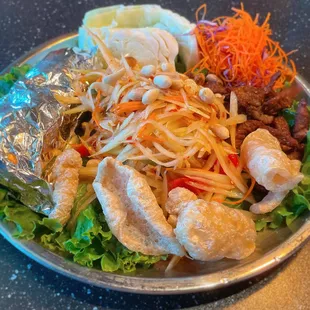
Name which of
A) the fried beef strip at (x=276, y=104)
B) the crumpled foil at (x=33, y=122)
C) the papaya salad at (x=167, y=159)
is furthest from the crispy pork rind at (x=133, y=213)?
the fried beef strip at (x=276, y=104)

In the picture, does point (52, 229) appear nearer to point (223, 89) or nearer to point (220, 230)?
point (220, 230)

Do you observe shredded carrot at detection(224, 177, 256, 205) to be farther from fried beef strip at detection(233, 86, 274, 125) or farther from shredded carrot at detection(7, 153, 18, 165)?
shredded carrot at detection(7, 153, 18, 165)

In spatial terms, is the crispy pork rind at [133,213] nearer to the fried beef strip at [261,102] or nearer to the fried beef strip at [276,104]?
the fried beef strip at [261,102]

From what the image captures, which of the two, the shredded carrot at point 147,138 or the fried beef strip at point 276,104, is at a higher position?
the shredded carrot at point 147,138

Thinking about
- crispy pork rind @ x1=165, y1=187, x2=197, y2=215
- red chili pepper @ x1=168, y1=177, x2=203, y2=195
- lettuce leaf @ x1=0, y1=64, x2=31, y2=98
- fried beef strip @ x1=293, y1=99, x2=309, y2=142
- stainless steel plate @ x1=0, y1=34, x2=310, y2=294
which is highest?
lettuce leaf @ x1=0, y1=64, x2=31, y2=98

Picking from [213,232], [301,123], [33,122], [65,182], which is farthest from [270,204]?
[33,122]

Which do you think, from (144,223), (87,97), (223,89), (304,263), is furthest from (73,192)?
(304,263)

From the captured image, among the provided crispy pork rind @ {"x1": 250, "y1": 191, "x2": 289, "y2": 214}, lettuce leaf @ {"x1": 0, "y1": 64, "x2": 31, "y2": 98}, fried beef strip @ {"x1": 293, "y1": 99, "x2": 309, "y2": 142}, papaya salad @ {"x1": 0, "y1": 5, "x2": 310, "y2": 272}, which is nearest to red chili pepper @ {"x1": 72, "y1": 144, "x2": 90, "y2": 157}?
papaya salad @ {"x1": 0, "y1": 5, "x2": 310, "y2": 272}
